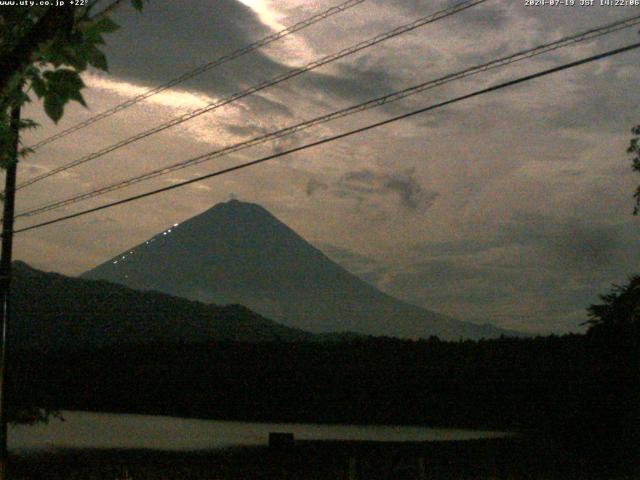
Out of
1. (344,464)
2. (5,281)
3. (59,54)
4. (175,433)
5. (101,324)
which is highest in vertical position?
(101,324)

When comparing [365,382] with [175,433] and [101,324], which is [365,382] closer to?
[175,433]

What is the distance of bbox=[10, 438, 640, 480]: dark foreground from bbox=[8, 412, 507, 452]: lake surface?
522cm

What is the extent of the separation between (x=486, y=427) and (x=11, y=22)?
1869 inches

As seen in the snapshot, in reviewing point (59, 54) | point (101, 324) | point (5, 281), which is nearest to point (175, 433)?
point (5, 281)

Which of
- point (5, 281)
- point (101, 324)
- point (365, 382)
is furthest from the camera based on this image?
point (101, 324)

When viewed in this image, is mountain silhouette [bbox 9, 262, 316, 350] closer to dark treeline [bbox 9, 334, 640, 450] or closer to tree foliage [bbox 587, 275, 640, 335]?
dark treeline [bbox 9, 334, 640, 450]

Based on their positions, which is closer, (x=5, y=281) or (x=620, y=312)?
(x=5, y=281)

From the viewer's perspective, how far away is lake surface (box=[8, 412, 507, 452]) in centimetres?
3556

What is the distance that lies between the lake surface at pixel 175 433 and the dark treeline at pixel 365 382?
5.20 metres

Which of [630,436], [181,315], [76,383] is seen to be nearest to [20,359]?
[76,383]

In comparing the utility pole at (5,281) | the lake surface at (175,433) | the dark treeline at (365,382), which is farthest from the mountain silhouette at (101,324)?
the utility pole at (5,281)

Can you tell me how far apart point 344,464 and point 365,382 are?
40.1m

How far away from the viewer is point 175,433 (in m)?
43.0

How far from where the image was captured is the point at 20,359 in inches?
3219
